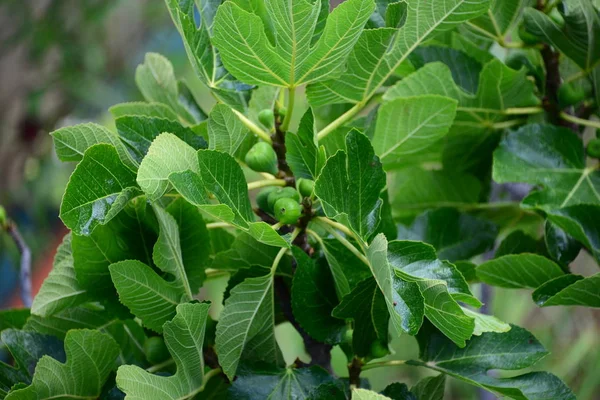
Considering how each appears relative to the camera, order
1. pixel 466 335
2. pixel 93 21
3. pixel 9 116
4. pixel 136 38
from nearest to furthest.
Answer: pixel 466 335 → pixel 93 21 → pixel 9 116 → pixel 136 38

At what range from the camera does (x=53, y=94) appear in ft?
9.36

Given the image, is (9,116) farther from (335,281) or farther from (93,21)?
(335,281)

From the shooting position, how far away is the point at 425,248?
0.45m

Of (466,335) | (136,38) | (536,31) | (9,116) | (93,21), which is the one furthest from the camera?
(136,38)

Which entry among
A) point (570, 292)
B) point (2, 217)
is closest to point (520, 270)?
point (570, 292)

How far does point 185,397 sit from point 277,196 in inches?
5.7

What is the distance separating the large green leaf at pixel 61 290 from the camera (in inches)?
20.6

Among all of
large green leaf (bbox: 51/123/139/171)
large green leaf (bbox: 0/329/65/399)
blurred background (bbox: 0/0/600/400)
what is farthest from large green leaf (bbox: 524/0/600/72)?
blurred background (bbox: 0/0/600/400)

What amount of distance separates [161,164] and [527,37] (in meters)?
0.35

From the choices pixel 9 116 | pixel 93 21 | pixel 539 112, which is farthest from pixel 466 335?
pixel 9 116

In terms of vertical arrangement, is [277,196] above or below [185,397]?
above

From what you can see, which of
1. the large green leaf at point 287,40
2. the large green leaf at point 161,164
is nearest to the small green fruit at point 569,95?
the large green leaf at point 287,40

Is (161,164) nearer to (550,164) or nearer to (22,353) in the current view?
(22,353)

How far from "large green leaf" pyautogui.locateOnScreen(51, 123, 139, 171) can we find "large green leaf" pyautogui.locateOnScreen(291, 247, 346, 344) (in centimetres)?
13
